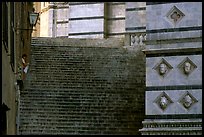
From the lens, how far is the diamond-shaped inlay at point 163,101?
14.5 metres

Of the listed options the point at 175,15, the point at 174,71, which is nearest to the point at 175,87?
the point at 174,71

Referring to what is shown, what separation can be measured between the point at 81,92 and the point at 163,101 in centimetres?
379

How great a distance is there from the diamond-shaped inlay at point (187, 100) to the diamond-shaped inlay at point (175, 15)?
1.54 m

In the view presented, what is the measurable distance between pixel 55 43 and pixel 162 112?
9073mm

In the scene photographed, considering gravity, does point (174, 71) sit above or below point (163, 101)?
above

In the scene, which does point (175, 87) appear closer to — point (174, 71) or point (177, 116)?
point (174, 71)

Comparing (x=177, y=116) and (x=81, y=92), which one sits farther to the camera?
(x=81, y=92)

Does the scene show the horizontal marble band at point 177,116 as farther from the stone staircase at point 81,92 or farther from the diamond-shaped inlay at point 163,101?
the stone staircase at point 81,92

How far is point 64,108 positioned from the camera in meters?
17.2

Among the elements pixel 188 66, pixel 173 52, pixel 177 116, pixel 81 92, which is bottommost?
pixel 177 116

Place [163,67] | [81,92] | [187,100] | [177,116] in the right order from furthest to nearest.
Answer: [81,92] → [163,67] → [177,116] → [187,100]

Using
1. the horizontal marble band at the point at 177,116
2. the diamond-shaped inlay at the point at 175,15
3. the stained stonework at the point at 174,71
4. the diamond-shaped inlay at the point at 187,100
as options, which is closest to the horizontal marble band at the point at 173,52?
the stained stonework at the point at 174,71

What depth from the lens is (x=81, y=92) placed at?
1792 centimetres

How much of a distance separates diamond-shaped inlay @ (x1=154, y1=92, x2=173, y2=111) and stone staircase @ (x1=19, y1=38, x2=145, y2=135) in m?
2.13
